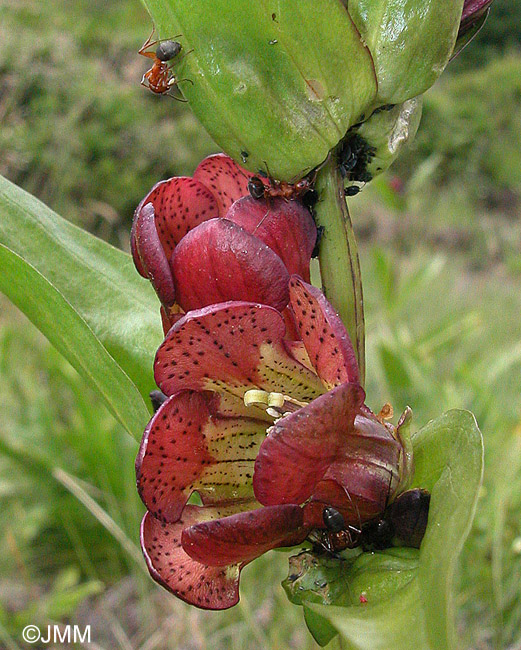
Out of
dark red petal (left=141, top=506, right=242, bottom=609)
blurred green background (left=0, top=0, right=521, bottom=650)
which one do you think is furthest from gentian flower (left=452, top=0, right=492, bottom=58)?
blurred green background (left=0, top=0, right=521, bottom=650)

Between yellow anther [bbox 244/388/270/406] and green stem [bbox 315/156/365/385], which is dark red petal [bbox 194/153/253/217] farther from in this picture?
yellow anther [bbox 244/388/270/406]

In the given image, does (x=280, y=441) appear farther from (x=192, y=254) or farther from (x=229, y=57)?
(x=229, y=57)

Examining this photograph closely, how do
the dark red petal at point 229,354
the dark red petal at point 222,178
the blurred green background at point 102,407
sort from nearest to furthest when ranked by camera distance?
the dark red petal at point 229,354
the dark red petal at point 222,178
the blurred green background at point 102,407

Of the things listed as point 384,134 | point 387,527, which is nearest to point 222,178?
point 384,134

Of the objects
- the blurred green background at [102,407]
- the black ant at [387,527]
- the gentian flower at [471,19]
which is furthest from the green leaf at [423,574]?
the blurred green background at [102,407]

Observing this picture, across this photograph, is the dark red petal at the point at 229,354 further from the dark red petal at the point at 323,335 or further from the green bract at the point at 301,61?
the green bract at the point at 301,61
